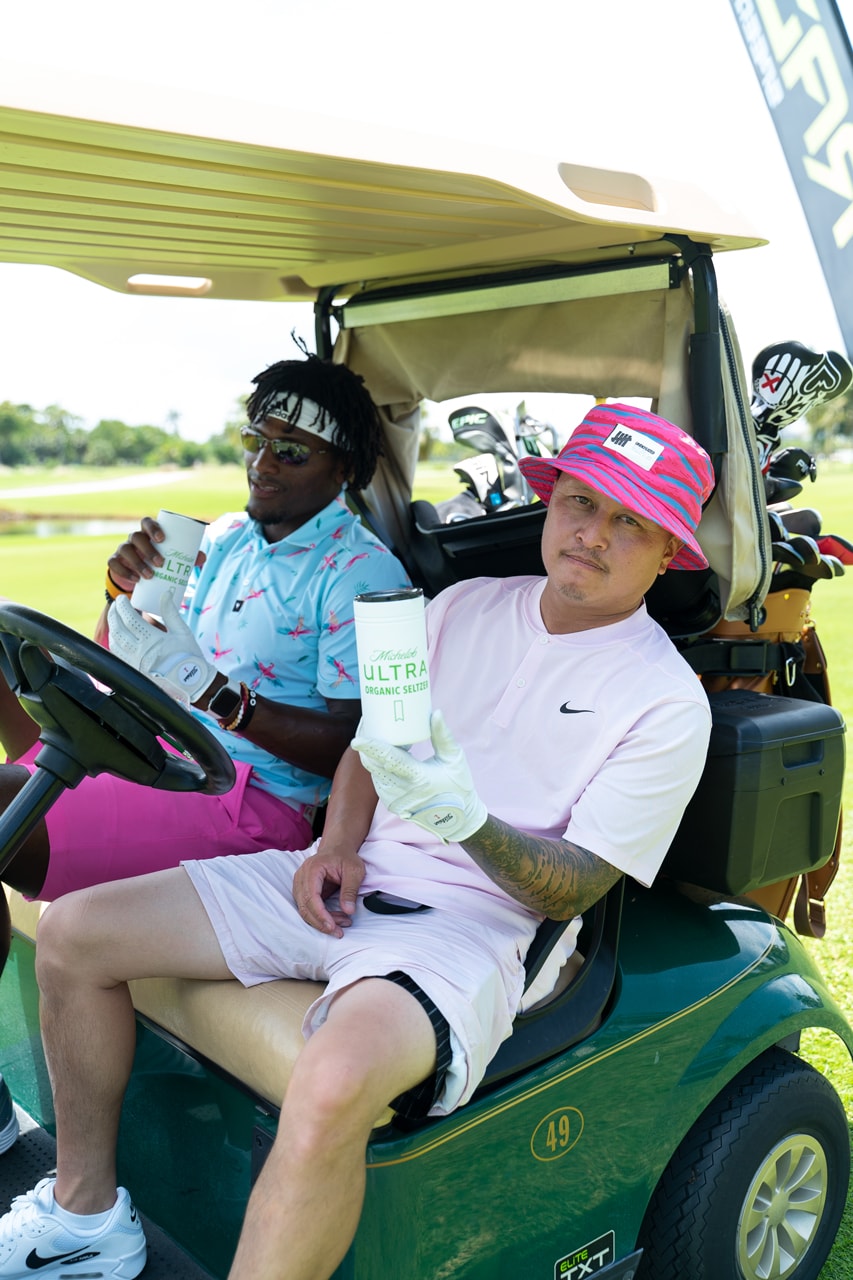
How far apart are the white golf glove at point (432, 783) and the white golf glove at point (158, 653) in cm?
73

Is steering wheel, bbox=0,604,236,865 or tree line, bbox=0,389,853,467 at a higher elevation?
tree line, bbox=0,389,853,467

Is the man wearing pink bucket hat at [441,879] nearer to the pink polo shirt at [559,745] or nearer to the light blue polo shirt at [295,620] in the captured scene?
the pink polo shirt at [559,745]

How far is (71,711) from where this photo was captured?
1.60 metres

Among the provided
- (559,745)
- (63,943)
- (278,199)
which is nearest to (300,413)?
(278,199)

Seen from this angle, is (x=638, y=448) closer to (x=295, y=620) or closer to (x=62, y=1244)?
(x=295, y=620)

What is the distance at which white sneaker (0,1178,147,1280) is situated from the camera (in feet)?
5.41

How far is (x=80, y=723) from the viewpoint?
1.61 m

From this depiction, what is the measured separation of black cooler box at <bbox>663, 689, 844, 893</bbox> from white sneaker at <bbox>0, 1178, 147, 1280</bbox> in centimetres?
107

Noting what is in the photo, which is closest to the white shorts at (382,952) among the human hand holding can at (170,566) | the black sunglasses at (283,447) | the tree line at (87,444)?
the human hand holding can at (170,566)

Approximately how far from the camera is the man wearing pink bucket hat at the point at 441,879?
57.1 inches

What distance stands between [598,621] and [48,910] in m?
1.02

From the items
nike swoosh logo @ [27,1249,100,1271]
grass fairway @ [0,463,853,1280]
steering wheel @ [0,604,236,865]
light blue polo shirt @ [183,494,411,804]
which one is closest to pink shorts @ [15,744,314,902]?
light blue polo shirt @ [183,494,411,804]

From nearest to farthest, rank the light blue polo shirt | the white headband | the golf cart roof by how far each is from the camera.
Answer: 1. the golf cart roof
2. the light blue polo shirt
3. the white headband

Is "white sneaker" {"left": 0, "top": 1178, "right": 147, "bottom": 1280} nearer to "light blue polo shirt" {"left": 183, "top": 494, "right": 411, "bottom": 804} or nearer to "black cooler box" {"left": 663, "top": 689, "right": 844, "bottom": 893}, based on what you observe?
"light blue polo shirt" {"left": 183, "top": 494, "right": 411, "bottom": 804}
